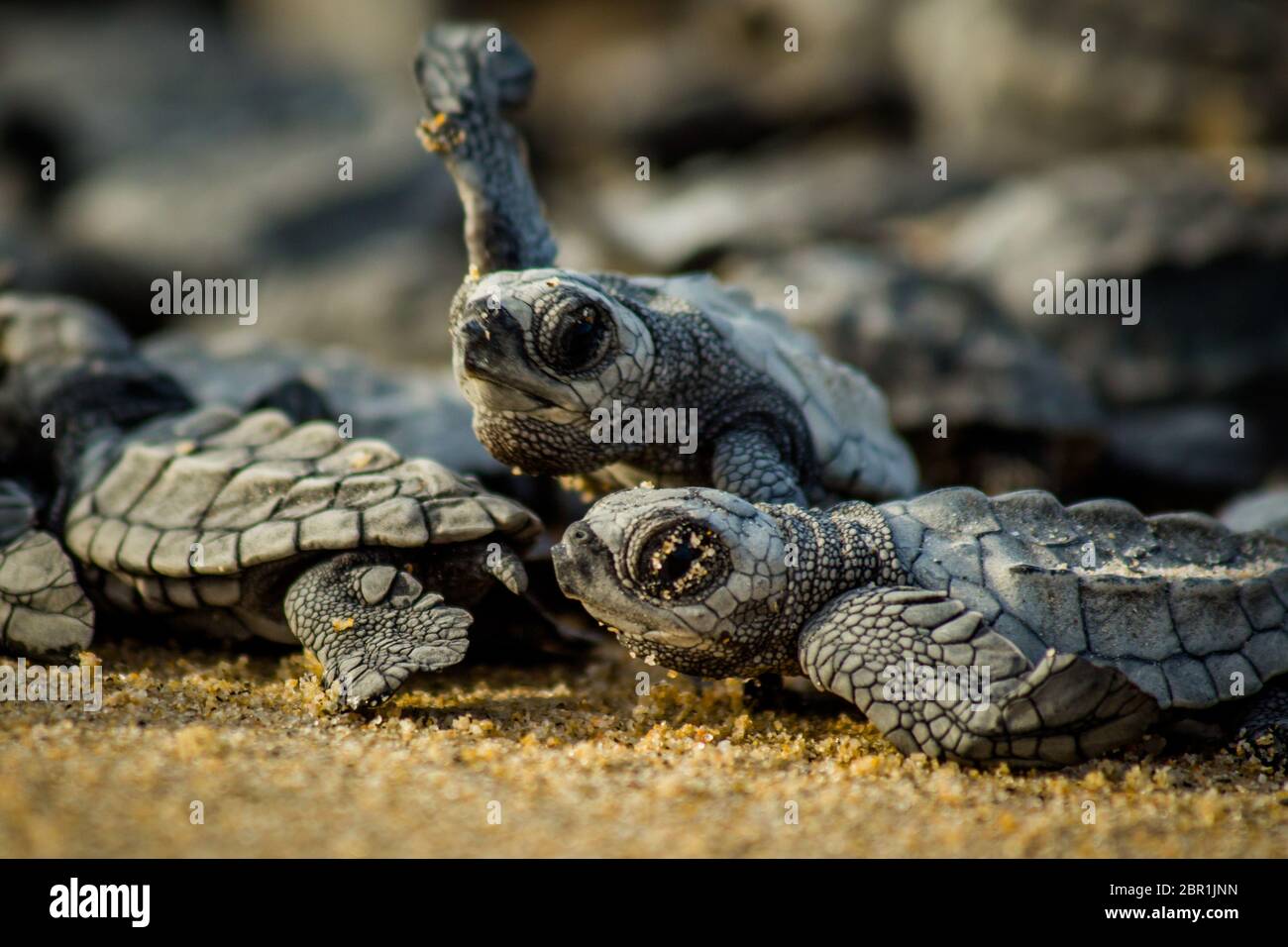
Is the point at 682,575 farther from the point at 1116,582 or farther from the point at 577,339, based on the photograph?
the point at 1116,582

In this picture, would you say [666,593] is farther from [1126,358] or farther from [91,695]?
[1126,358]

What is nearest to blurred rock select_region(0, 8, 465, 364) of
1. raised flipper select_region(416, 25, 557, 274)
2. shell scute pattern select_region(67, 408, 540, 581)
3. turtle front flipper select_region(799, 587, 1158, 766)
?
raised flipper select_region(416, 25, 557, 274)

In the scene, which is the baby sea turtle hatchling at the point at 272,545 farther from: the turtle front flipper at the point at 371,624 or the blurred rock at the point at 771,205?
the blurred rock at the point at 771,205

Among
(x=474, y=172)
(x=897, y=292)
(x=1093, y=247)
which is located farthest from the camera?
(x=1093, y=247)
